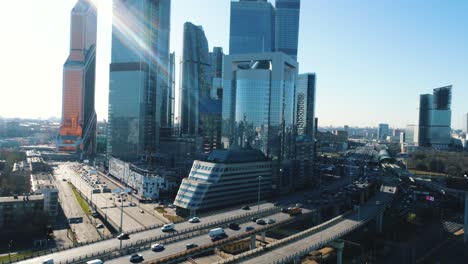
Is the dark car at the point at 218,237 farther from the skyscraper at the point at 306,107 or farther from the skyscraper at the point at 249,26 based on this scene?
the skyscraper at the point at 249,26

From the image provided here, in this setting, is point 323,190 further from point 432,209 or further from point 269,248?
point 269,248

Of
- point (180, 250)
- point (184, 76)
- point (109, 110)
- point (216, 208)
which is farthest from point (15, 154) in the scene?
point (180, 250)

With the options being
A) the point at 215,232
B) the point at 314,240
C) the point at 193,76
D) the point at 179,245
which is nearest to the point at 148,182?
the point at 215,232

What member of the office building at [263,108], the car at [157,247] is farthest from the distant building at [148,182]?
the car at [157,247]

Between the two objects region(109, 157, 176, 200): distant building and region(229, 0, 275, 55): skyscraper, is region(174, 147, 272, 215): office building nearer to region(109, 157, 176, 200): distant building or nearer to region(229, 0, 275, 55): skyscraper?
region(109, 157, 176, 200): distant building

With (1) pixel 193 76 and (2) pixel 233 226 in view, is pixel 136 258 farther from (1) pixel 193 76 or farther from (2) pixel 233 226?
(1) pixel 193 76

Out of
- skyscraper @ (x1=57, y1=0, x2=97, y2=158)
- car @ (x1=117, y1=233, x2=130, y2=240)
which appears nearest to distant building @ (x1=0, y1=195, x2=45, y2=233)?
car @ (x1=117, y1=233, x2=130, y2=240)
